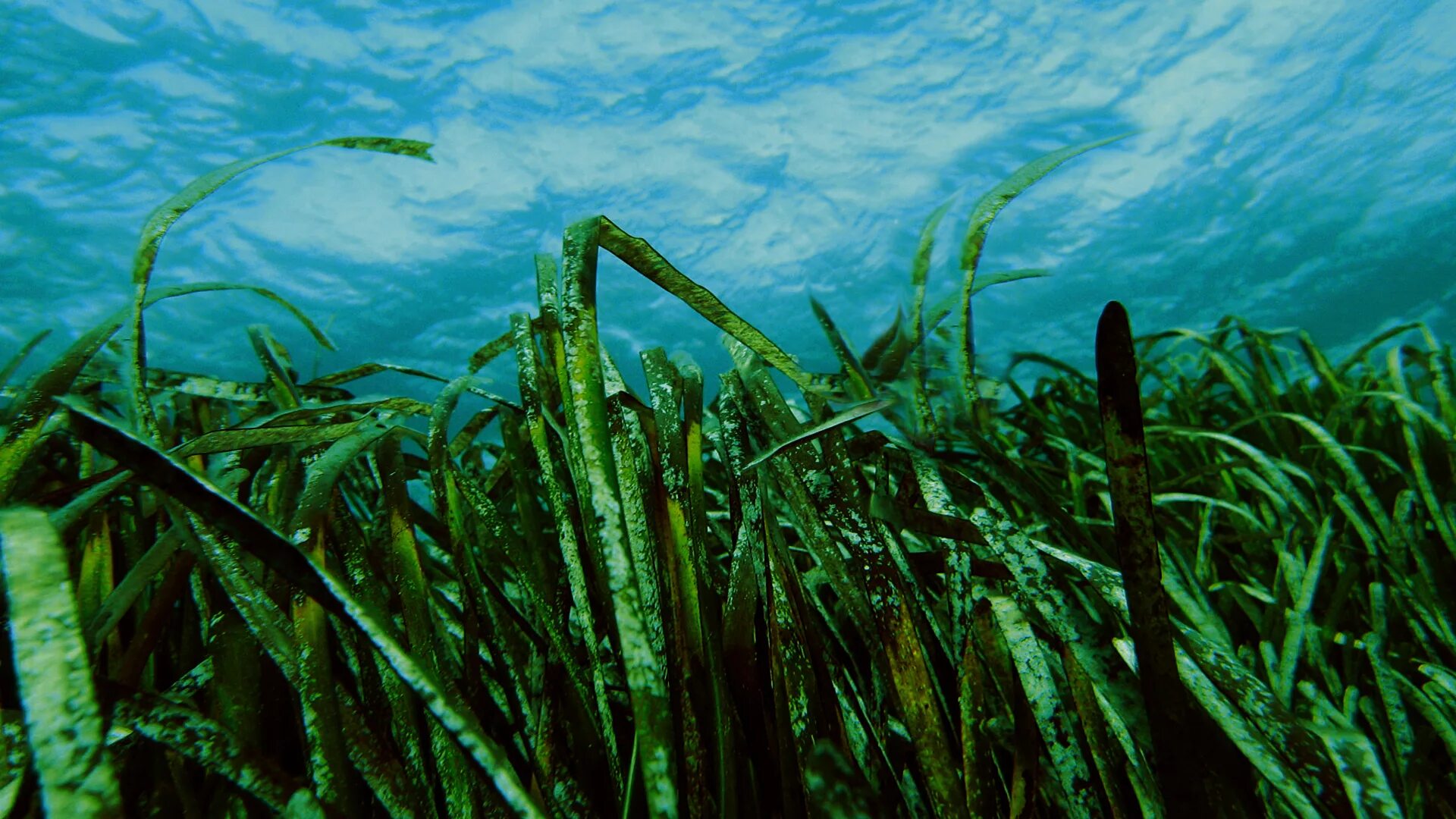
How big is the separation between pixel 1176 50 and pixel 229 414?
2065cm

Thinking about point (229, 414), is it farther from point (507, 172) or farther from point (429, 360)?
point (429, 360)

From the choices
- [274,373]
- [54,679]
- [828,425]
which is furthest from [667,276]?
[274,373]

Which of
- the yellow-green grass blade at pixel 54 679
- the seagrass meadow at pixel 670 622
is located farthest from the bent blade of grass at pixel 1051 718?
the yellow-green grass blade at pixel 54 679

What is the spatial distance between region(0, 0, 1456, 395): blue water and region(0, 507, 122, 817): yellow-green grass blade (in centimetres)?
1375

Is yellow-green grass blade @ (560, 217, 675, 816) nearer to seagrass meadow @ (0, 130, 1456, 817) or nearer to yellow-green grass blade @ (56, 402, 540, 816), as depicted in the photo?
seagrass meadow @ (0, 130, 1456, 817)

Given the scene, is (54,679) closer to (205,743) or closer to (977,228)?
(205,743)

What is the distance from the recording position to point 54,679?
0.39 meters

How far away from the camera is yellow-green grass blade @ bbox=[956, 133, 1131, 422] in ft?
3.02

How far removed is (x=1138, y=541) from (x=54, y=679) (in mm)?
761

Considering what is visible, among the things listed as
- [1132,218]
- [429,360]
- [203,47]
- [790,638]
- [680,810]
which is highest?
[203,47]

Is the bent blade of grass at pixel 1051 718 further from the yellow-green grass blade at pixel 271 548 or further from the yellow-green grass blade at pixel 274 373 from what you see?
the yellow-green grass blade at pixel 274 373

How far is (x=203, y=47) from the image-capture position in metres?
12.3

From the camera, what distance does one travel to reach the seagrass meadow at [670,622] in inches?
18.7

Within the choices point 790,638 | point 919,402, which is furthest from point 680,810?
point 919,402
